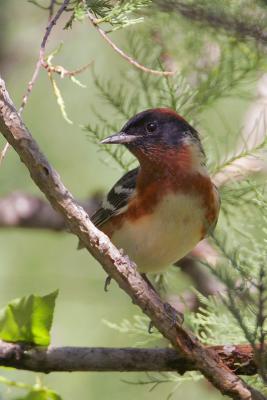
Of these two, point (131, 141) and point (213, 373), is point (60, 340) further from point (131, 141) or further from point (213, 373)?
point (213, 373)

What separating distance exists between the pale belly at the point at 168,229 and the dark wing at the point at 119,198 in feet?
0.28

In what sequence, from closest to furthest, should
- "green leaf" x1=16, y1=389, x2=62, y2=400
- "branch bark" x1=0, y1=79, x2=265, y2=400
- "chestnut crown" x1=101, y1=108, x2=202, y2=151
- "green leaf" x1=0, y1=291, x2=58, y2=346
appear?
1. "branch bark" x1=0, y1=79, x2=265, y2=400
2. "green leaf" x1=16, y1=389, x2=62, y2=400
3. "green leaf" x1=0, y1=291, x2=58, y2=346
4. "chestnut crown" x1=101, y1=108, x2=202, y2=151

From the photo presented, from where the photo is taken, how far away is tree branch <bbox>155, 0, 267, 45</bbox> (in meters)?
2.53

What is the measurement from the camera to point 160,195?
10.5ft

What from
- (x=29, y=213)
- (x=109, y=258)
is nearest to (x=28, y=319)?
(x=109, y=258)

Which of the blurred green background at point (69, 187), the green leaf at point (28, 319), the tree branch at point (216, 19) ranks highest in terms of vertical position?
the tree branch at point (216, 19)

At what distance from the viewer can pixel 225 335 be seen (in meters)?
2.84

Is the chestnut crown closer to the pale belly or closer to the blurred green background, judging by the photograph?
the pale belly

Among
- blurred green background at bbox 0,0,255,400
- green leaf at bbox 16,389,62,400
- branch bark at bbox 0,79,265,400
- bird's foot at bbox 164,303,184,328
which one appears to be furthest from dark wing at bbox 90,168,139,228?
blurred green background at bbox 0,0,255,400

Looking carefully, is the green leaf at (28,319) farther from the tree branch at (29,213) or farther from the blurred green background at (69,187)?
the blurred green background at (69,187)

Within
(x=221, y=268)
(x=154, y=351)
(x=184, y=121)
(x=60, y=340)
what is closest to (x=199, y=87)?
(x=184, y=121)

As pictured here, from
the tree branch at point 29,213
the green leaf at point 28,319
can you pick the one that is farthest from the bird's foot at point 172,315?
the tree branch at point 29,213

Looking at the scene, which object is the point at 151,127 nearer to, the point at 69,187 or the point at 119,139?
the point at 119,139

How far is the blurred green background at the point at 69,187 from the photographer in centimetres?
485
